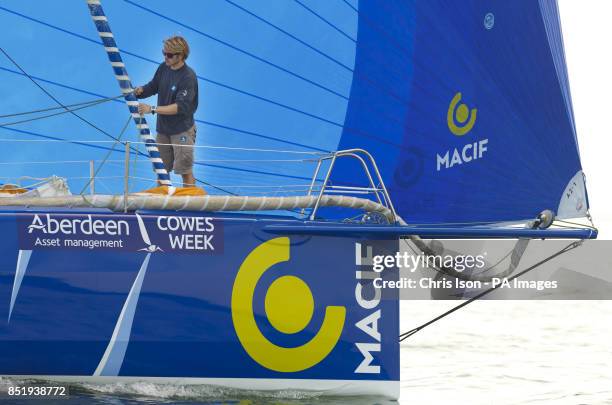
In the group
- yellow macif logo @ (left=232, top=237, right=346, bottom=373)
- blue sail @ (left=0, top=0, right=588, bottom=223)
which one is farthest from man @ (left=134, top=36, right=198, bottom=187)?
yellow macif logo @ (left=232, top=237, right=346, bottom=373)

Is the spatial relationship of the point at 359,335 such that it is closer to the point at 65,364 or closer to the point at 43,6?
the point at 65,364

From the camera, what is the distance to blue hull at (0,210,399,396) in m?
6.62

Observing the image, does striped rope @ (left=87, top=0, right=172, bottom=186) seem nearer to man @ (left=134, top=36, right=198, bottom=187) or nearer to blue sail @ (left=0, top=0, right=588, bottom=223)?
man @ (left=134, top=36, right=198, bottom=187)

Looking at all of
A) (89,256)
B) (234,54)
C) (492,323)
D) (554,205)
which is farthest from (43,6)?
(492,323)

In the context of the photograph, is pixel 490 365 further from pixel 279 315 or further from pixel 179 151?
pixel 179 151

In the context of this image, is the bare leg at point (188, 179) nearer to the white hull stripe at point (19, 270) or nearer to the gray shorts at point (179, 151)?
the gray shorts at point (179, 151)

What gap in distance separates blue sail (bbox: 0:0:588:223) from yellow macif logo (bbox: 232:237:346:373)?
1.21 m

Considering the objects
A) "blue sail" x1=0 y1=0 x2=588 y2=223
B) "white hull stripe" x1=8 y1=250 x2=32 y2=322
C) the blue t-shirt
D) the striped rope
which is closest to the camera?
"white hull stripe" x1=8 y1=250 x2=32 y2=322

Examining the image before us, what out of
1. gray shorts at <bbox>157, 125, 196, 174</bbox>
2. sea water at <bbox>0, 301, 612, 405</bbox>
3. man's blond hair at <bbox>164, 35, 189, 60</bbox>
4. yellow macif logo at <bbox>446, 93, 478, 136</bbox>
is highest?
man's blond hair at <bbox>164, 35, 189, 60</bbox>

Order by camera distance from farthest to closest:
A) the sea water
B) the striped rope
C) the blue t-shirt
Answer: the blue t-shirt < the striped rope < the sea water

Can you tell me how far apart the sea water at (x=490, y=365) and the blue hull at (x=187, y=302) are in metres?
0.13

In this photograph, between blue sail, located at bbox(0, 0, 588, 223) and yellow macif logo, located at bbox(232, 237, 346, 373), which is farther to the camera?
blue sail, located at bbox(0, 0, 588, 223)

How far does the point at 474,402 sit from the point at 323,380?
1.01 m

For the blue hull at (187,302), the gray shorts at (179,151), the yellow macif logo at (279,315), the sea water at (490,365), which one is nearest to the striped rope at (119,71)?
the gray shorts at (179,151)
